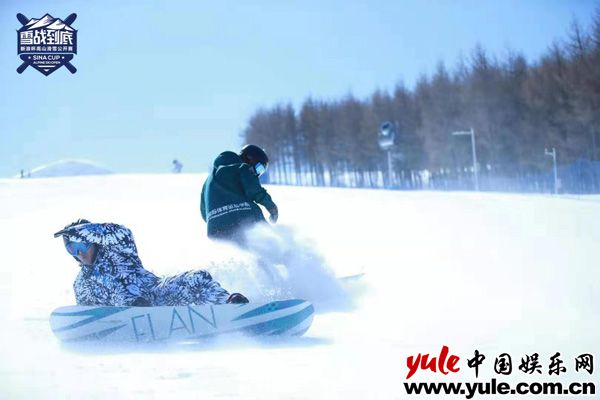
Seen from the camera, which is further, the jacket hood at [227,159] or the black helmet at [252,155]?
the black helmet at [252,155]

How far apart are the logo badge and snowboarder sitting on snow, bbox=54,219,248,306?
2544 mm

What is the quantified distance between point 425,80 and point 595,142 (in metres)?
19.5

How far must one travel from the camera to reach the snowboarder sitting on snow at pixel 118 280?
5527 millimetres

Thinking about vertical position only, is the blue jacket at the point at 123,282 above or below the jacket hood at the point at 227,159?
below

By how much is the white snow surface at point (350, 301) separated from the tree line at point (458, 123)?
79.6ft

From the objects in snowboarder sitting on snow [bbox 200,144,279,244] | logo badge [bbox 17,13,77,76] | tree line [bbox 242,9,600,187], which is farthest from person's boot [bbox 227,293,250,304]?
tree line [bbox 242,9,600,187]

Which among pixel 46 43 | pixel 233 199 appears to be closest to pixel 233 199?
pixel 233 199

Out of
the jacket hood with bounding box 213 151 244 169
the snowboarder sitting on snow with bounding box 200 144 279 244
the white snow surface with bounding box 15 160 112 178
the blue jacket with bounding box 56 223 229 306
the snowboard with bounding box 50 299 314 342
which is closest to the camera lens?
the snowboard with bounding box 50 299 314 342

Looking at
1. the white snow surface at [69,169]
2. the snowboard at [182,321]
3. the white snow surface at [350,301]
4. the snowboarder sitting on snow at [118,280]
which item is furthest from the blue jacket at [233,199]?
the white snow surface at [69,169]

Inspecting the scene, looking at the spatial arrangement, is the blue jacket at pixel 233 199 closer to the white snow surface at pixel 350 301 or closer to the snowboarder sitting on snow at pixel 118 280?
the white snow surface at pixel 350 301

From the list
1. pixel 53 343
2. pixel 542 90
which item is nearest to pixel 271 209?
pixel 53 343

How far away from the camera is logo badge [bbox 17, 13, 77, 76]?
288 inches

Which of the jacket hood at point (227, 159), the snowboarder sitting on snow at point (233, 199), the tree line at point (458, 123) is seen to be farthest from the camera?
the tree line at point (458, 123)

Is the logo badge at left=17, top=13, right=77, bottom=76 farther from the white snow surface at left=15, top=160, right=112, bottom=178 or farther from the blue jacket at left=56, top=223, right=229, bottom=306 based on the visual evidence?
the white snow surface at left=15, top=160, right=112, bottom=178
